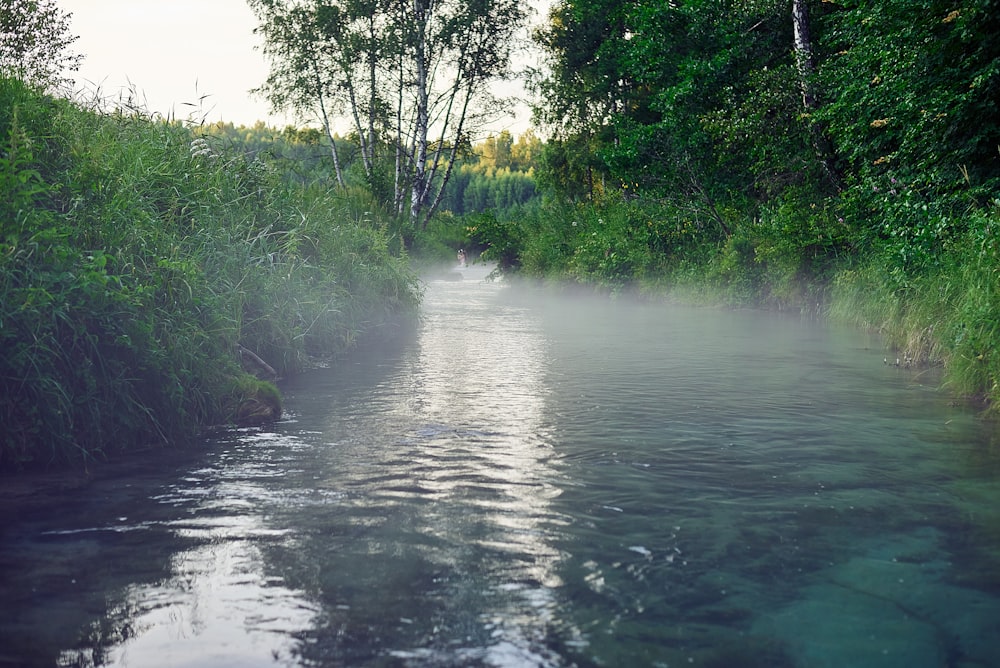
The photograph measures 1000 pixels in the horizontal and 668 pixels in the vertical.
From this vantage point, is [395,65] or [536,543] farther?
[395,65]

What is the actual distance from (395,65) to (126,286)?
25551 mm

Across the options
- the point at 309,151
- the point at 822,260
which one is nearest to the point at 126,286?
the point at 822,260

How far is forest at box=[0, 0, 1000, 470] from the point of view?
6.94 metres

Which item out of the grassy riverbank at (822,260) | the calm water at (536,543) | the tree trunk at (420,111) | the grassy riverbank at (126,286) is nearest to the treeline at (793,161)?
the grassy riverbank at (822,260)

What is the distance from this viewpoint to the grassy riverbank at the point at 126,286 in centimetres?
638

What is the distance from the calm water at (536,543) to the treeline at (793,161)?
9.85ft

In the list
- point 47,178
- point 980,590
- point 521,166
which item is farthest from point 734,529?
point 521,166

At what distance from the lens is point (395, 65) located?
102ft

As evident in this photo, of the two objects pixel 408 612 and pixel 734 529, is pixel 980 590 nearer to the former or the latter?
pixel 734 529

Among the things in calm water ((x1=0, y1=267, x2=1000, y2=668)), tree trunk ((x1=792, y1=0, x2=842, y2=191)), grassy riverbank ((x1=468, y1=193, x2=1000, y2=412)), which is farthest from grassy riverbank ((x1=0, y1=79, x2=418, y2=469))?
tree trunk ((x1=792, y1=0, x2=842, y2=191))

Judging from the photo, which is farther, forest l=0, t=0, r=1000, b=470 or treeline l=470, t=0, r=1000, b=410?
treeline l=470, t=0, r=1000, b=410

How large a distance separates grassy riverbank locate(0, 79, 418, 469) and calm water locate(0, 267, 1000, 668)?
633mm

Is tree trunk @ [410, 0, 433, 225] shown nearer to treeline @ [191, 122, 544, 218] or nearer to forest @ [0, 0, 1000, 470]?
forest @ [0, 0, 1000, 470]

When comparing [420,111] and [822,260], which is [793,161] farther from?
[420,111]
